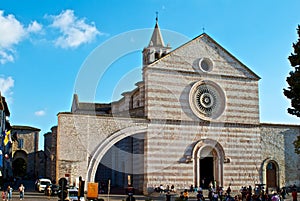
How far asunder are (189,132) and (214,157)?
10.1ft

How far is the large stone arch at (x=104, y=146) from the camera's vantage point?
29188mm

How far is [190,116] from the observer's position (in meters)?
32.4

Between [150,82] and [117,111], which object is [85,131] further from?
[117,111]

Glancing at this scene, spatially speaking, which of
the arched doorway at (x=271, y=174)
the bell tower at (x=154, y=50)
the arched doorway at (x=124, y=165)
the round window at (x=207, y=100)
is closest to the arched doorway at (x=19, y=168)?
the arched doorway at (x=124, y=165)

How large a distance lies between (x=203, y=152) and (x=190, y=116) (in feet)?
10.0

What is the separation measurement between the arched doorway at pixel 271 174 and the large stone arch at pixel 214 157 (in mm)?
4542

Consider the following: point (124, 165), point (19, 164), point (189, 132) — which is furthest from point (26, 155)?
point (189, 132)

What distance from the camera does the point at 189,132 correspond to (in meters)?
32.3

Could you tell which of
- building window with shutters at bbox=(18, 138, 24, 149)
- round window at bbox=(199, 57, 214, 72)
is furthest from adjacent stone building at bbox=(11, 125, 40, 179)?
round window at bbox=(199, 57, 214, 72)

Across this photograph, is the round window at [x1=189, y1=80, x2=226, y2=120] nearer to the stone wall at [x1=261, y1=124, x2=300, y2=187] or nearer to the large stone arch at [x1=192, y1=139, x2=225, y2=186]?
the large stone arch at [x1=192, y1=139, x2=225, y2=186]

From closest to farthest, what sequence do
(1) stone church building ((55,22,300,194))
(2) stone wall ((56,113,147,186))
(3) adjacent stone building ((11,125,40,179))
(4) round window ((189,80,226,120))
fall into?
(2) stone wall ((56,113,147,186)) → (1) stone church building ((55,22,300,194)) → (4) round window ((189,80,226,120)) → (3) adjacent stone building ((11,125,40,179))

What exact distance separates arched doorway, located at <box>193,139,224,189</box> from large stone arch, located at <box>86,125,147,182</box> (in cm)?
478

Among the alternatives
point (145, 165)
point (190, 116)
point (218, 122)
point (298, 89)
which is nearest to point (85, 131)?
point (145, 165)

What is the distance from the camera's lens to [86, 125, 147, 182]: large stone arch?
2919 cm
